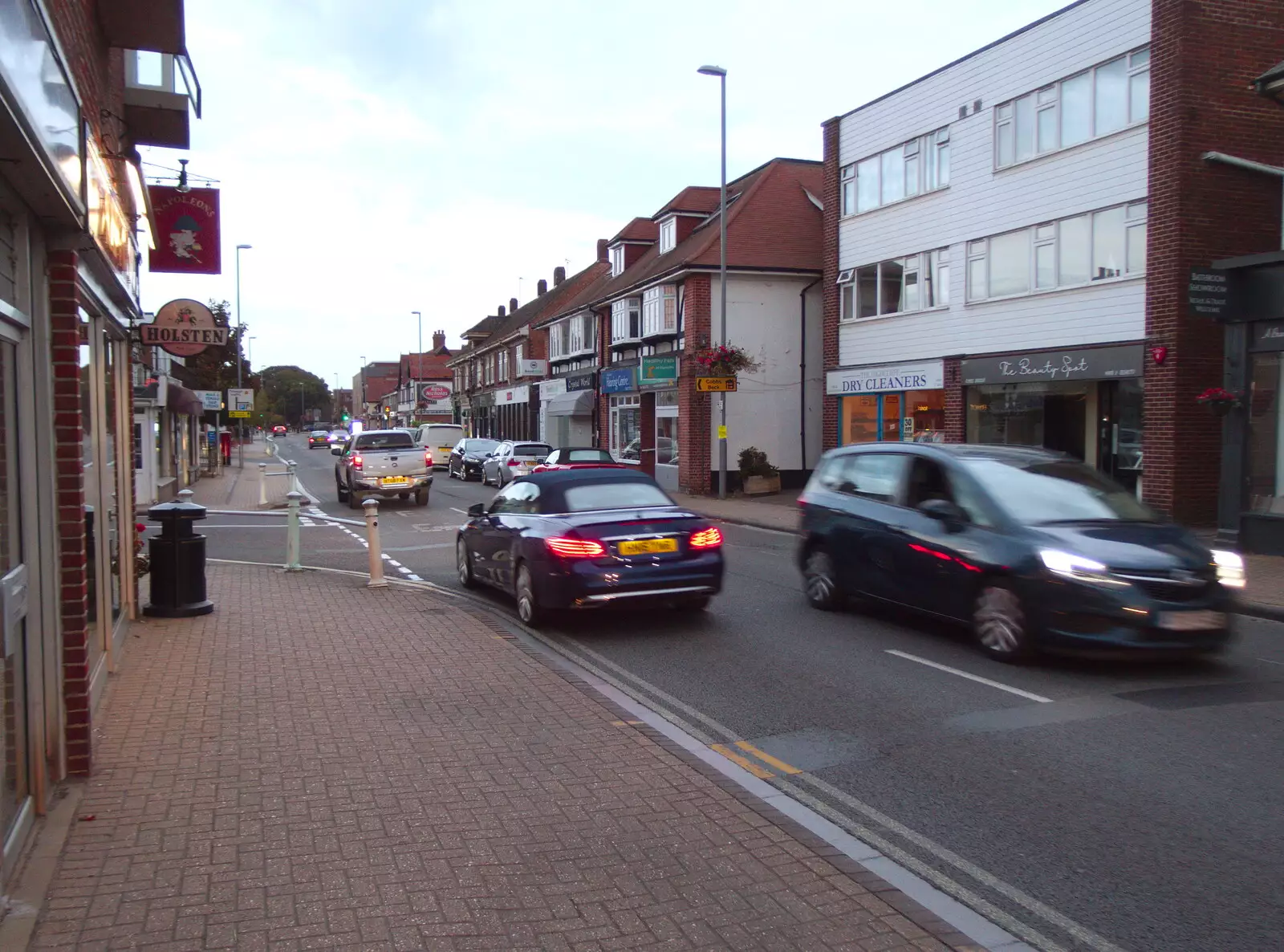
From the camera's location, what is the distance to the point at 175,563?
33.4ft

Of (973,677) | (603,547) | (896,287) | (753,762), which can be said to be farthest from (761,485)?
(753,762)

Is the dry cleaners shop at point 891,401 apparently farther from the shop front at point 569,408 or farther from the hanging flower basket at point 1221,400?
the shop front at point 569,408

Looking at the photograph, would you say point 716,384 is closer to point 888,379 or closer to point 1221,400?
point 888,379

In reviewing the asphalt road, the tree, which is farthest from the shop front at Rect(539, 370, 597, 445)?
the tree

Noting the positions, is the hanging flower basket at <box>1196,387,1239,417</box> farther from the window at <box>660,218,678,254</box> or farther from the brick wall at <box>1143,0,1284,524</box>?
the window at <box>660,218,678,254</box>

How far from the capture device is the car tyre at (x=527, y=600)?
10.1 m

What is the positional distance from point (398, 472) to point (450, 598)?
48.6 feet

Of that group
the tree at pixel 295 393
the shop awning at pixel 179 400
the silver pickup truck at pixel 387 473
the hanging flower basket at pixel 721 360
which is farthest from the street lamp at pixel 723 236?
the tree at pixel 295 393

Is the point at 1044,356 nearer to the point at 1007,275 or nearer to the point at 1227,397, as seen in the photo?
the point at 1007,275

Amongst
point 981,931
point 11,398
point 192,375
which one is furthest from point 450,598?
point 192,375

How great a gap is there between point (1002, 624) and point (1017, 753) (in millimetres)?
2336

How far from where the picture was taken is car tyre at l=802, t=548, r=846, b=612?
421 inches

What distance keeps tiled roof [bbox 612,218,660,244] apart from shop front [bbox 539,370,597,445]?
533 centimetres

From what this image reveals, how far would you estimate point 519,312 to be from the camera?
65.9m
